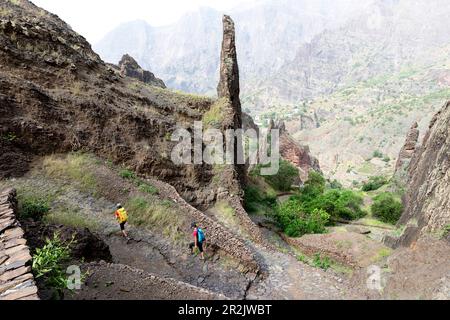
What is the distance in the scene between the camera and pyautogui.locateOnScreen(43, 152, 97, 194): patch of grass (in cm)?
1664

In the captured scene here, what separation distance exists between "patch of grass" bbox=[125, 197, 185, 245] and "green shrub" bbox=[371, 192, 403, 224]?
22566 mm

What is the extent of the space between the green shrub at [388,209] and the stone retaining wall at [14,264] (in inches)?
1192

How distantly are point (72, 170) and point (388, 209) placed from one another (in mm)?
26717

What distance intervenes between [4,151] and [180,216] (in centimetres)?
806

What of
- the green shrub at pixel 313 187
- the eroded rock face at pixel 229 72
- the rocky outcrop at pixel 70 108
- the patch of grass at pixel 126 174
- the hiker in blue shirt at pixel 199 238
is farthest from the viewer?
the green shrub at pixel 313 187

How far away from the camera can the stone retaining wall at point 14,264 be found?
237 inches

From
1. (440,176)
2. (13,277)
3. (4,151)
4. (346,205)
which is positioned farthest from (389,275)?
(346,205)

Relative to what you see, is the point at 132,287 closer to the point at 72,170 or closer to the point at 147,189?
the point at 147,189

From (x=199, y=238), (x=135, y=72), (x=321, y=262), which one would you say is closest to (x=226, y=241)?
(x=199, y=238)

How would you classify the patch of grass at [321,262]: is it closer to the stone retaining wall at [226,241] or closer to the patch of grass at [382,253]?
the patch of grass at [382,253]

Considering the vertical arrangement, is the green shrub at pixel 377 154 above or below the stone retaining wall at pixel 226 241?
below

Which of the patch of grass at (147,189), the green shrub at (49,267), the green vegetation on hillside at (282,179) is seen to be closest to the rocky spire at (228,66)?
the patch of grass at (147,189)

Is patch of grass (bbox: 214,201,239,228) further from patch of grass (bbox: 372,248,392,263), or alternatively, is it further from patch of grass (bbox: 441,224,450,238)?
patch of grass (bbox: 441,224,450,238)
